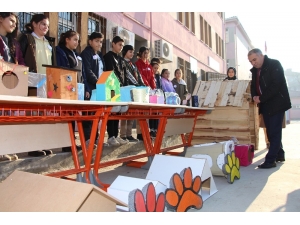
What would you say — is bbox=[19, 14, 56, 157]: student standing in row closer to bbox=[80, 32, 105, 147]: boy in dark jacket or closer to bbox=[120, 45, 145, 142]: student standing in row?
bbox=[80, 32, 105, 147]: boy in dark jacket

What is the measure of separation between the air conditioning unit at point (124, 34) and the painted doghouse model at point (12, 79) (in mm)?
5238

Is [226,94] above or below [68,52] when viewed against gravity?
below

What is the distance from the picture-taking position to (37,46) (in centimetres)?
317

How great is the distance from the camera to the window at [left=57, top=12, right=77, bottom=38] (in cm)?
540

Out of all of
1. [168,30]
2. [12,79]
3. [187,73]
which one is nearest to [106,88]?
[12,79]

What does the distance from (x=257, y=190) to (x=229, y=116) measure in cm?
247

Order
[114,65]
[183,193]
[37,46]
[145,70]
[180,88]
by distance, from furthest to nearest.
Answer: [180,88]
[145,70]
[114,65]
[37,46]
[183,193]

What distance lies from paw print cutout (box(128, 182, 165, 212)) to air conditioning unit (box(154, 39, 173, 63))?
749 centimetres

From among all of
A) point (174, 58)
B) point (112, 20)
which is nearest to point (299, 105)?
point (174, 58)

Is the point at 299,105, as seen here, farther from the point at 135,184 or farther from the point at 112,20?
the point at 135,184

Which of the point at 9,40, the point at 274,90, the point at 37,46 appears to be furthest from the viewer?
the point at 274,90

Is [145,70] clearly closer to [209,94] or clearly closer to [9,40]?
[209,94]

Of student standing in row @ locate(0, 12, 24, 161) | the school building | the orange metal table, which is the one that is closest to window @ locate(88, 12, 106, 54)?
the school building

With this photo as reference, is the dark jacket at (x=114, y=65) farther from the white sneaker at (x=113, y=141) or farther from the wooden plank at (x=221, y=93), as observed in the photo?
the wooden plank at (x=221, y=93)
